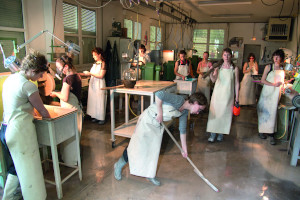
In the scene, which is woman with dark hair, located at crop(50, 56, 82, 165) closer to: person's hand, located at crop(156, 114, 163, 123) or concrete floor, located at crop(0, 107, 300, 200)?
concrete floor, located at crop(0, 107, 300, 200)

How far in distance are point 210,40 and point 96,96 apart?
787cm

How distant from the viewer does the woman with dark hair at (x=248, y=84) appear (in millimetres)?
5488

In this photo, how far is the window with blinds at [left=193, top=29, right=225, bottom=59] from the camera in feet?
33.8

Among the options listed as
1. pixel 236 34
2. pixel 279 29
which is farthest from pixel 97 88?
pixel 236 34

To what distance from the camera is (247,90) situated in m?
5.54

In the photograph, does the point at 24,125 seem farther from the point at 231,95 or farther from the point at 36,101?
the point at 231,95

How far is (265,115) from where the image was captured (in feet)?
11.7

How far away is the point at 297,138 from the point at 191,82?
1.75 metres

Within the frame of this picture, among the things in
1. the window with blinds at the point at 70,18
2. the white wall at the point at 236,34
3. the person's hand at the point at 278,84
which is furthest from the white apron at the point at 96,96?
the white wall at the point at 236,34

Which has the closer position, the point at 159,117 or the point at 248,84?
the point at 159,117

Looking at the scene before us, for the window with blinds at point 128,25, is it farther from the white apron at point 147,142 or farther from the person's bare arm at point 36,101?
the person's bare arm at point 36,101

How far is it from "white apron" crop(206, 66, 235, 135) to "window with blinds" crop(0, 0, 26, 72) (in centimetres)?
309

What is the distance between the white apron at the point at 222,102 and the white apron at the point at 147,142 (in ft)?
4.51

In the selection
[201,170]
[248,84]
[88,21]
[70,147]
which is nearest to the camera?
[70,147]
